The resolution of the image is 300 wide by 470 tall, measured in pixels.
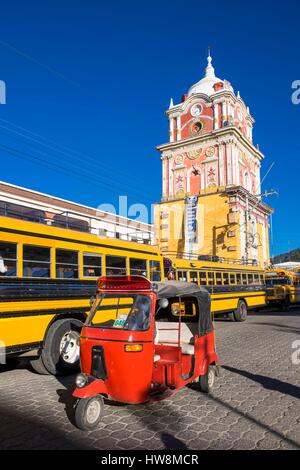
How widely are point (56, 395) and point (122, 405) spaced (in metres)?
1.26

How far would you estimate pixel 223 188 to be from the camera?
41.0 meters

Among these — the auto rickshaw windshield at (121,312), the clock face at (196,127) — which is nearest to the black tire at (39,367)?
the auto rickshaw windshield at (121,312)

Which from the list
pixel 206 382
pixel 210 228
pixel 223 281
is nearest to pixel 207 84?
pixel 210 228

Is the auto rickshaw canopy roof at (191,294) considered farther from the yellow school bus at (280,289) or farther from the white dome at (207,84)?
the white dome at (207,84)

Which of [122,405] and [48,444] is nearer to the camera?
[48,444]

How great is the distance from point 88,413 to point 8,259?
3578mm

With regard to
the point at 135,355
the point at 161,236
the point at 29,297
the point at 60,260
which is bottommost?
the point at 135,355

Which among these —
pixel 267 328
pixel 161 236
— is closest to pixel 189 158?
pixel 161 236

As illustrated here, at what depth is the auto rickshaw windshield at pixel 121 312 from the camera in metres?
5.11

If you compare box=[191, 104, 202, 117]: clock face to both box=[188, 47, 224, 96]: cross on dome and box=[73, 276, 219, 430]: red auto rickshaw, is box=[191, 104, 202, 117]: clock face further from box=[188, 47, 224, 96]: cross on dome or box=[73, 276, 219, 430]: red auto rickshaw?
box=[73, 276, 219, 430]: red auto rickshaw

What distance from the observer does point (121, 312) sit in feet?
17.5

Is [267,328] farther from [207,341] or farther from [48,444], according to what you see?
[48,444]

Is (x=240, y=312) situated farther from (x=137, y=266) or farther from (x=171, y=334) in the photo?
(x=171, y=334)

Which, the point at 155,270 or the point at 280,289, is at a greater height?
the point at 155,270
